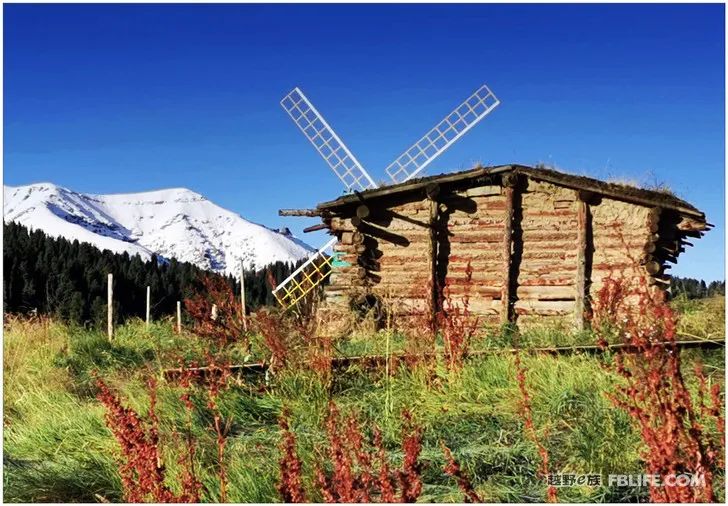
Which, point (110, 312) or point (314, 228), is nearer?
point (110, 312)

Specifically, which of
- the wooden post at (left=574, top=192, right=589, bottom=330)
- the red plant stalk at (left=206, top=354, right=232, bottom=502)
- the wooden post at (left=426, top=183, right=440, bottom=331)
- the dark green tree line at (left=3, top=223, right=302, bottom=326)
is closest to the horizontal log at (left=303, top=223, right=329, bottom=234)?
the wooden post at (left=426, top=183, right=440, bottom=331)

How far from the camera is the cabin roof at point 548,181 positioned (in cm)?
1189

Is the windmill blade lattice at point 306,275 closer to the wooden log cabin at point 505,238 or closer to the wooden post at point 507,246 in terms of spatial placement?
the wooden log cabin at point 505,238

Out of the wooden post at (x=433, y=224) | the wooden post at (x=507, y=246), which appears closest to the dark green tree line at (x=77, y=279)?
the wooden post at (x=433, y=224)

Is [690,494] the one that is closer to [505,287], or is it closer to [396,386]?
[396,386]

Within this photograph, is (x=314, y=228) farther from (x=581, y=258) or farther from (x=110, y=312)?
(x=581, y=258)

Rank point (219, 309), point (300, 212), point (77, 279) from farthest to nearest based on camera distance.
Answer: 1. point (77, 279)
2. point (300, 212)
3. point (219, 309)

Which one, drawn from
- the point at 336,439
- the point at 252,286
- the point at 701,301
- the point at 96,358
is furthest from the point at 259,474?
the point at 252,286

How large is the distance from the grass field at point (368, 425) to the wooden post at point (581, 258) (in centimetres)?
454

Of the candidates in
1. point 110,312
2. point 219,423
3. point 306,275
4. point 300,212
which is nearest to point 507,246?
point 300,212

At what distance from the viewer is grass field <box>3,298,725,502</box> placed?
381cm

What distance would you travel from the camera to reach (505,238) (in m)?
12.5

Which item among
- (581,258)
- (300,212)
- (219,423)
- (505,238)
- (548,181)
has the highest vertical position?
(548,181)

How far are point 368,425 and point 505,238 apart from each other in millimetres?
8192
